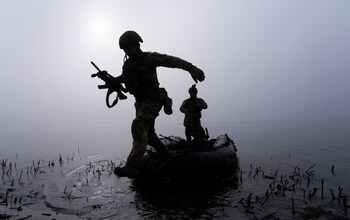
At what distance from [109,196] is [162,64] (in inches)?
249

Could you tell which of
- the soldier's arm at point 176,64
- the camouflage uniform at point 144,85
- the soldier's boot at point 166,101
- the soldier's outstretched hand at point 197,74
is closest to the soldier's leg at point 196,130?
the soldier's boot at point 166,101

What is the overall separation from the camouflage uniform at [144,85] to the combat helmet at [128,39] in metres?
0.31

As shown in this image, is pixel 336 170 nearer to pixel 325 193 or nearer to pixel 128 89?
pixel 325 193

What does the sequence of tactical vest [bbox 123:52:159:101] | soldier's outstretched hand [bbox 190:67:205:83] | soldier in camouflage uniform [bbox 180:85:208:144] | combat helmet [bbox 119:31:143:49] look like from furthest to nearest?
soldier in camouflage uniform [bbox 180:85:208:144] → tactical vest [bbox 123:52:159:101] → combat helmet [bbox 119:31:143:49] → soldier's outstretched hand [bbox 190:67:205:83]

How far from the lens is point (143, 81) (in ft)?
21.1

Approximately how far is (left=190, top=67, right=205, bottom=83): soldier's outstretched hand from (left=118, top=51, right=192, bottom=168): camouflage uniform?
413mm

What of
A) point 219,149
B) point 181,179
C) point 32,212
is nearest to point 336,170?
point 219,149

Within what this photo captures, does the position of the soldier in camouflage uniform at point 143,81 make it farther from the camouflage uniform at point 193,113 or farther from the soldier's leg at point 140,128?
the camouflage uniform at point 193,113

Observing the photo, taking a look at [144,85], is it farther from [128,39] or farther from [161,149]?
[161,149]

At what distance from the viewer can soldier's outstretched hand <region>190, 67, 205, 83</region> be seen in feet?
18.1

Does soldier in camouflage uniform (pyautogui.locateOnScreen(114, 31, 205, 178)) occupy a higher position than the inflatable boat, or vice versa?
soldier in camouflage uniform (pyautogui.locateOnScreen(114, 31, 205, 178))

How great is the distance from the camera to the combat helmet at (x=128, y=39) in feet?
20.0

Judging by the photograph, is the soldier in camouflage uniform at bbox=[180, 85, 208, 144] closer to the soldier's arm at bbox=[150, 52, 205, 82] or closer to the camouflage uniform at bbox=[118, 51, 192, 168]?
the camouflage uniform at bbox=[118, 51, 192, 168]

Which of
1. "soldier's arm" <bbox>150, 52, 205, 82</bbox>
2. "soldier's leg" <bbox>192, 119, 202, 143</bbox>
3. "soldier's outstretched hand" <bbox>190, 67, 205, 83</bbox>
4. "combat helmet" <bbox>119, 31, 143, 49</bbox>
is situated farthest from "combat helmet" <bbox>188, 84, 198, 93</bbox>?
"soldier's outstretched hand" <bbox>190, 67, 205, 83</bbox>
